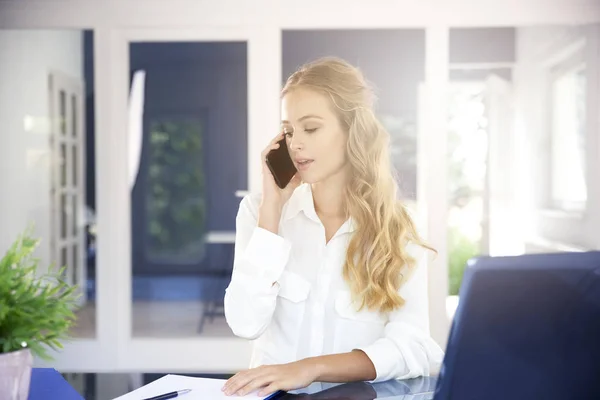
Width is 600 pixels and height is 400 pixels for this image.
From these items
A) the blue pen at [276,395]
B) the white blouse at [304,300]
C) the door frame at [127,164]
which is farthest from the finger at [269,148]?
the door frame at [127,164]

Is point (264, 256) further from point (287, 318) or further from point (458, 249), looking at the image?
point (458, 249)

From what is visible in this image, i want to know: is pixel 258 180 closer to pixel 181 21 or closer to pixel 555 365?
pixel 181 21

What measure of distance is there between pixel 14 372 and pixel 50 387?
10.7 inches

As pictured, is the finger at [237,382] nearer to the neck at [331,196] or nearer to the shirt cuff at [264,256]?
the shirt cuff at [264,256]

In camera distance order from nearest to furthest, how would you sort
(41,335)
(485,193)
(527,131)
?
(41,335)
(527,131)
(485,193)

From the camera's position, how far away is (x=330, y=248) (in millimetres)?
1538

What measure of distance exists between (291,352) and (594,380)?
85 centimetres

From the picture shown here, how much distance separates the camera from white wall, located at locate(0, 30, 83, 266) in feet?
15.5

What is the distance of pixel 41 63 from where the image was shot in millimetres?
5617

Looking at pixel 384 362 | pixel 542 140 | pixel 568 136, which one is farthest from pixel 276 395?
pixel 542 140

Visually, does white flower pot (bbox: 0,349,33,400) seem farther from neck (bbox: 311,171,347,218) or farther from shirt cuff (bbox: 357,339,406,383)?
neck (bbox: 311,171,347,218)

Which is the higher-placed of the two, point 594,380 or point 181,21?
point 181,21

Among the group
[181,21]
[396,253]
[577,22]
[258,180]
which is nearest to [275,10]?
[181,21]

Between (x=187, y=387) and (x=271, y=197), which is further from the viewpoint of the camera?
(x=271, y=197)
